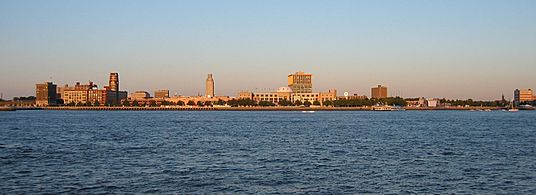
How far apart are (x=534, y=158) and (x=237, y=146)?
1887 cm

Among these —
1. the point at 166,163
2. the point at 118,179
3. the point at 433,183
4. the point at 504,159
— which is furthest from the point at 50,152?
the point at 504,159

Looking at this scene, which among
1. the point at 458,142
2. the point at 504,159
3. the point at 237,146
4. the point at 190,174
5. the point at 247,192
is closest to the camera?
the point at 247,192

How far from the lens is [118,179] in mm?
26562

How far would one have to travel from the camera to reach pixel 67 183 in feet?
83.7

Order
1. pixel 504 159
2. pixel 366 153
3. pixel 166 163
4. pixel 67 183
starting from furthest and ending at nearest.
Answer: pixel 366 153
pixel 504 159
pixel 166 163
pixel 67 183

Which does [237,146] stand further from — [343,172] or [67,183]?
[67,183]

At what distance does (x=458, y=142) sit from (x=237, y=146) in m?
17.3

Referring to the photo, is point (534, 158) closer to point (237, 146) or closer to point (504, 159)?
point (504, 159)

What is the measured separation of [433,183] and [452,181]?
108cm

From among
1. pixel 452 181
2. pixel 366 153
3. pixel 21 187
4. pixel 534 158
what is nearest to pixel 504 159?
pixel 534 158

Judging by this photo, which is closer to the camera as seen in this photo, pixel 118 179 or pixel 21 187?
pixel 21 187

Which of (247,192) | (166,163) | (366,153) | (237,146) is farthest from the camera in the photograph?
(237,146)

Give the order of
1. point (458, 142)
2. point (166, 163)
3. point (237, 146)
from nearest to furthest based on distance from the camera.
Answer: point (166, 163)
point (237, 146)
point (458, 142)

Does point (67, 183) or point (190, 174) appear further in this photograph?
point (190, 174)
